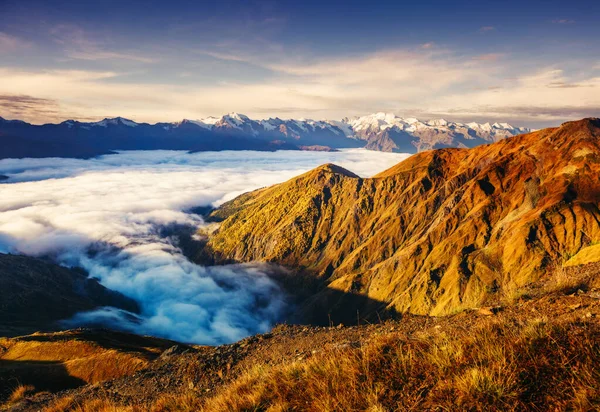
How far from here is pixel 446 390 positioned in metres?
4.75

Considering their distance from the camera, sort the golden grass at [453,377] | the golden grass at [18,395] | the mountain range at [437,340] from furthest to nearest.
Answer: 1. the golden grass at [18,395]
2. the mountain range at [437,340]
3. the golden grass at [453,377]

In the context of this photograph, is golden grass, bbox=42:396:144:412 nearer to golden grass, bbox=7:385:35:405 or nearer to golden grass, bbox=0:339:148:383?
golden grass, bbox=7:385:35:405

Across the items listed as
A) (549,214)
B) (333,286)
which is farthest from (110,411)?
(333,286)

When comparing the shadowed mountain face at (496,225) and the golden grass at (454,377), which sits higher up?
the golden grass at (454,377)

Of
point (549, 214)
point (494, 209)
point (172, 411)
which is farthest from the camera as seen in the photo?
point (494, 209)

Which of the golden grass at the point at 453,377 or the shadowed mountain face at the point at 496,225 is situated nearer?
the golden grass at the point at 453,377

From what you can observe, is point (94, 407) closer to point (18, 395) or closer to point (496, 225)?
Answer: point (18, 395)

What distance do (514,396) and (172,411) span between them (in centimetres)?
643

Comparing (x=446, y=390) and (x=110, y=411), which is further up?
(x=446, y=390)

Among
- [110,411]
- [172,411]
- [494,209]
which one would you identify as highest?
[172,411]

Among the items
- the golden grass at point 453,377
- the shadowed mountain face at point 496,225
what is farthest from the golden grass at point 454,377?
the shadowed mountain face at point 496,225

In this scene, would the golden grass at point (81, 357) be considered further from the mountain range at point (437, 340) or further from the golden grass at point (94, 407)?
the golden grass at point (94, 407)

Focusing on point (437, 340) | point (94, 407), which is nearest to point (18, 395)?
point (94, 407)

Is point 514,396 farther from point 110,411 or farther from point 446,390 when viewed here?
point 110,411
